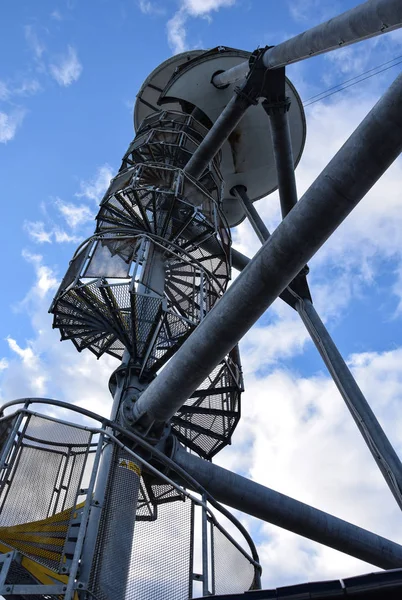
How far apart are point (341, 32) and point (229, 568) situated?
361 inches

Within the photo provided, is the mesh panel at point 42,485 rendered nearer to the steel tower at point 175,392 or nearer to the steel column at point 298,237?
the steel tower at point 175,392

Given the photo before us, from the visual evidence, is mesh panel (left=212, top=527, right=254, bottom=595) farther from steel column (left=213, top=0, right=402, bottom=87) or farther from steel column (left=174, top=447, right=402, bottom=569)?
steel column (left=213, top=0, right=402, bottom=87)

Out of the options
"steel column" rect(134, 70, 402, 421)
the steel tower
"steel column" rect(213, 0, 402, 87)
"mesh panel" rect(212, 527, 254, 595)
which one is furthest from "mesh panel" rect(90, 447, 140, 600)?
"steel column" rect(213, 0, 402, 87)

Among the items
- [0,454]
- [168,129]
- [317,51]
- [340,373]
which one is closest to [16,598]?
[0,454]

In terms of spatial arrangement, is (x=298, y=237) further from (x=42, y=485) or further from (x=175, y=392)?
(x=42, y=485)

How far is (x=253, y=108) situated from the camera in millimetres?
18250

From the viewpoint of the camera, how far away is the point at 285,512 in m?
8.06

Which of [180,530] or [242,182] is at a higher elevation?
[242,182]

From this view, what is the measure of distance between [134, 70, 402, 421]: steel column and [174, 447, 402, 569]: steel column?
7.58ft

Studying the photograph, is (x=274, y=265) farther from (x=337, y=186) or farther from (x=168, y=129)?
(x=168, y=129)

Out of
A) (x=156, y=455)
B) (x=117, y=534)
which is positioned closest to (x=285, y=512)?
(x=156, y=455)

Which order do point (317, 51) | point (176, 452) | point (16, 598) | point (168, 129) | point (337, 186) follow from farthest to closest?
point (168, 129) < point (317, 51) < point (176, 452) < point (16, 598) < point (337, 186)

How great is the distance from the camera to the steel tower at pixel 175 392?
509 centimetres

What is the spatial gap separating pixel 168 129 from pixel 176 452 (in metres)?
9.95
